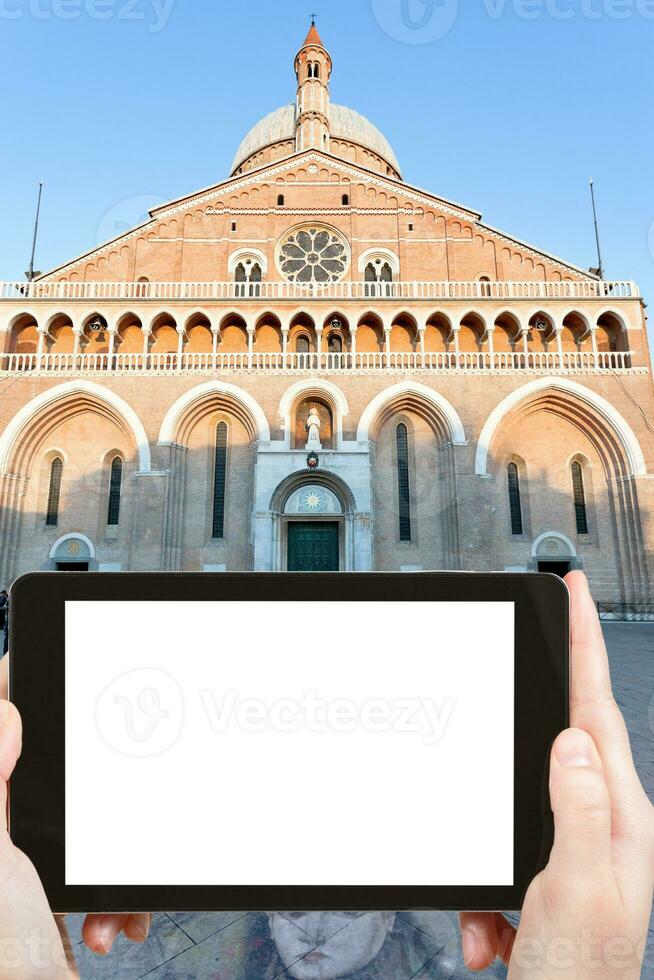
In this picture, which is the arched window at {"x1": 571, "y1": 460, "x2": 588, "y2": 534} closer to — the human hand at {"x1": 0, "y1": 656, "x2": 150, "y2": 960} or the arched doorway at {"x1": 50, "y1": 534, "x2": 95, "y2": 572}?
the arched doorway at {"x1": 50, "y1": 534, "x2": 95, "y2": 572}

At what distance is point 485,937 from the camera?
4.29ft

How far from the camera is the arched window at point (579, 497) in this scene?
1916 centimetres

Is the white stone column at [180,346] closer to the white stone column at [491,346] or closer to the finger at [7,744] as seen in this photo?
the white stone column at [491,346]

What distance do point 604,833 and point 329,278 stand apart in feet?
74.8

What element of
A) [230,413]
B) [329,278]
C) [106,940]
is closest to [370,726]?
[106,940]

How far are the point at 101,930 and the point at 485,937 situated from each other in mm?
961

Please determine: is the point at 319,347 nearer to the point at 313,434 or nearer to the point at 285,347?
the point at 285,347

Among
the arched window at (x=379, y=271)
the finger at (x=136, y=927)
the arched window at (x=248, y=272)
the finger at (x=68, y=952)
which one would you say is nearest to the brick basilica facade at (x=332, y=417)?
the arched window at (x=379, y=271)

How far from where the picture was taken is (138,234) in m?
21.4

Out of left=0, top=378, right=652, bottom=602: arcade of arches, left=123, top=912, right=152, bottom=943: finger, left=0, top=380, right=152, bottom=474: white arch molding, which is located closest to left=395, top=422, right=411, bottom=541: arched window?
left=0, top=378, right=652, bottom=602: arcade of arches

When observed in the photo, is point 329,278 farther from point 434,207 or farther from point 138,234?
point 138,234

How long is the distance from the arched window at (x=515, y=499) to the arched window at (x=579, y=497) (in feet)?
6.88

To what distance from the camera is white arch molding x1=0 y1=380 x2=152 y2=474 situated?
18.4m

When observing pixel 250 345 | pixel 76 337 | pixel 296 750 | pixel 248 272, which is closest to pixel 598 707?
pixel 296 750
